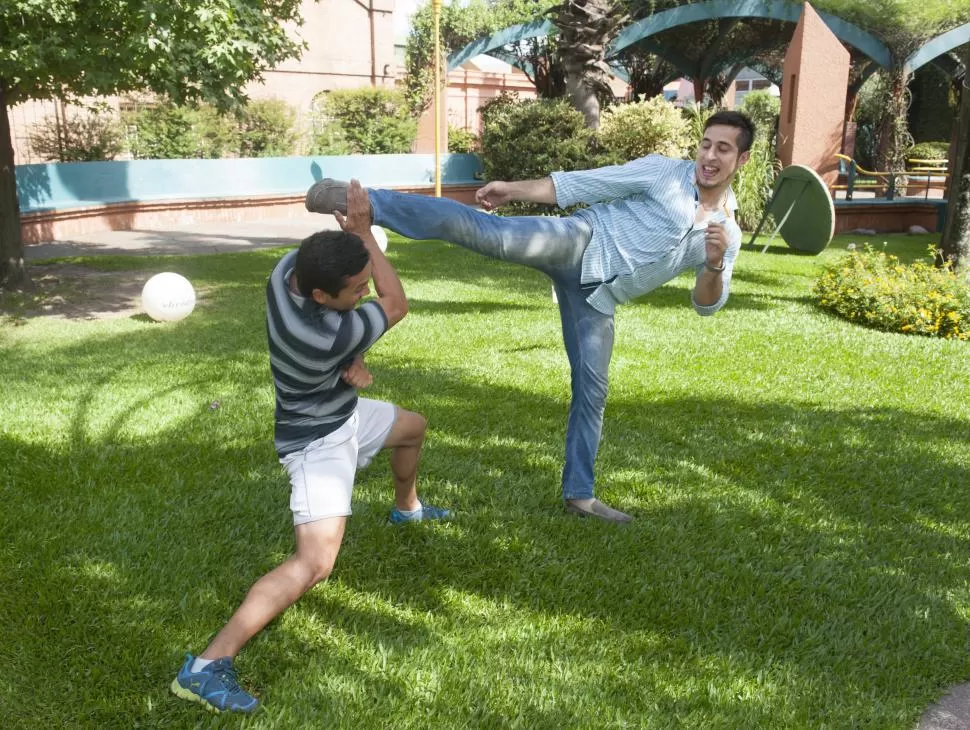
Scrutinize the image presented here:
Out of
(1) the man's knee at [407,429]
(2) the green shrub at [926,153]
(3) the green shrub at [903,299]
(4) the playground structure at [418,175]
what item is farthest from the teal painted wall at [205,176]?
(2) the green shrub at [926,153]

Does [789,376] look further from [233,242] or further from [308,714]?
[233,242]

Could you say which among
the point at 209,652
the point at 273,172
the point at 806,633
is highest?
the point at 273,172

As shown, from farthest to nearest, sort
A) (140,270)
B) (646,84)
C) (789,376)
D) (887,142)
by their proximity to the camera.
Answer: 1. (646,84)
2. (887,142)
3. (140,270)
4. (789,376)

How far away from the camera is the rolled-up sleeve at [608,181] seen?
12.6ft

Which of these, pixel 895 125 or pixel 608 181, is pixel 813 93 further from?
pixel 608 181

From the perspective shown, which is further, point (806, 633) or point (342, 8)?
point (342, 8)

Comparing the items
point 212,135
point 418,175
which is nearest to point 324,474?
point 212,135

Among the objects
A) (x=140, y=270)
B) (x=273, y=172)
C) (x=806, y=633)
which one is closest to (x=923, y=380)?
(x=806, y=633)

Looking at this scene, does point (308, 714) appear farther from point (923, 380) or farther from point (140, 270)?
point (140, 270)

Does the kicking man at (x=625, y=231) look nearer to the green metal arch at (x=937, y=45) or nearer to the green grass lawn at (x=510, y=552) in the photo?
the green grass lawn at (x=510, y=552)

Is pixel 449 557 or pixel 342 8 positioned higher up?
pixel 342 8

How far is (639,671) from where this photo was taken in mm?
3271

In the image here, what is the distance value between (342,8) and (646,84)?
11.4m

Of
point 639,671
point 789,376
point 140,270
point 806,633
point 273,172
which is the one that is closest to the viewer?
point 639,671
